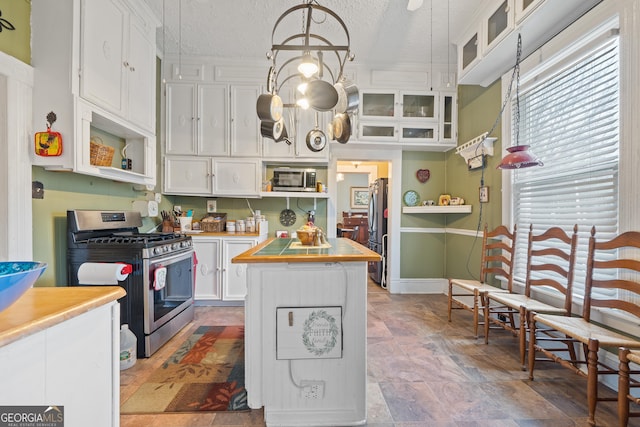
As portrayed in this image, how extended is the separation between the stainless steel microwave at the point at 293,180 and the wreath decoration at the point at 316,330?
7.47ft

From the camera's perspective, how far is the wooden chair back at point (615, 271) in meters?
1.60

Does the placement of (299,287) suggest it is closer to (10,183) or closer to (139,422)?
(139,422)

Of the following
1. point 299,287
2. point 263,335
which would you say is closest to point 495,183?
point 299,287

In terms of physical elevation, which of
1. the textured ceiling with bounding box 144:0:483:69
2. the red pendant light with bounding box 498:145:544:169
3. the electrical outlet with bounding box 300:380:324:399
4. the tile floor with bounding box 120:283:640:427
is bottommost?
Answer: the tile floor with bounding box 120:283:640:427

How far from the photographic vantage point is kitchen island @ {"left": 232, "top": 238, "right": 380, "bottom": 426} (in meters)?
1.53

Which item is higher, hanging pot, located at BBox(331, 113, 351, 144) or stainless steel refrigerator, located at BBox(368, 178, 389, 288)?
hanging pot, located at BBox(331, 113, 351, 144)

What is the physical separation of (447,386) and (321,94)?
6.59ft

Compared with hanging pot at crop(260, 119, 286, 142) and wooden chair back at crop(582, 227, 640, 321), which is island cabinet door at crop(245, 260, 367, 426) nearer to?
hanging pot at crop(260, 119, 286, 142)

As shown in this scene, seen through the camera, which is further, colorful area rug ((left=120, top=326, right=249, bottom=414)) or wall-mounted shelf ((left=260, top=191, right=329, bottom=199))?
wall-mounted shelf ((left=260, top=191, right=329, bottom=199))

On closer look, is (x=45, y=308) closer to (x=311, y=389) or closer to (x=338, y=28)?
(x=311, y=389)

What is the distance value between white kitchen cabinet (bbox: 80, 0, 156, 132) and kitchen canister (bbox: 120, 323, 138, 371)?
68.7 inches

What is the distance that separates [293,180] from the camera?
3637 millimetres

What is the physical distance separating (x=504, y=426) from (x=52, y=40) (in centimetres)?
369

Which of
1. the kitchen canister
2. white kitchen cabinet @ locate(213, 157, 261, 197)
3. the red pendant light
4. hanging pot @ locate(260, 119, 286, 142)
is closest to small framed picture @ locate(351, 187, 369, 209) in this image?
white kitchen cabinet @ locate(213, 157, 261, 197)
